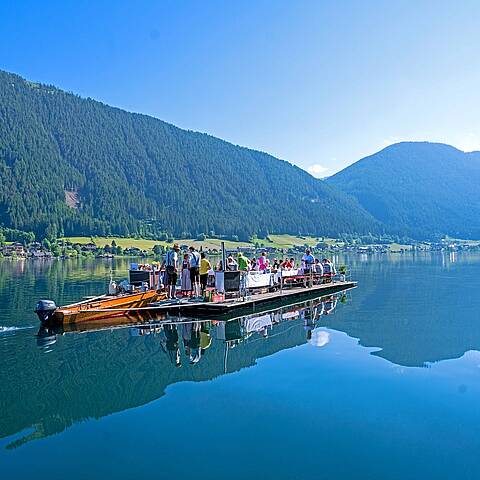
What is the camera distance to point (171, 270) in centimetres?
2791

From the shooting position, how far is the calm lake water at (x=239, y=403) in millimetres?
9492

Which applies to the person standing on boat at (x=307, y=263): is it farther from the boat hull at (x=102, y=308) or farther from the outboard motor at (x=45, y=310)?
the outboard motor at (x=45, y=310)

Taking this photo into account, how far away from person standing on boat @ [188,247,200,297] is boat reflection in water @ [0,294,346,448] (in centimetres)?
380

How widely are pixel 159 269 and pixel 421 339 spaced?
624 inches

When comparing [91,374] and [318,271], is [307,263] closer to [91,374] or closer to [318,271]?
[318,271]

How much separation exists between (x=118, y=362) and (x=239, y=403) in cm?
563

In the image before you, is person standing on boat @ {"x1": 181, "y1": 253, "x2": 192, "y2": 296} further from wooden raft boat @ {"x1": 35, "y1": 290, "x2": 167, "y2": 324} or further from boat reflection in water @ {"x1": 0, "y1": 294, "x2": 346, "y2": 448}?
boat reflection in water @ {"x1": 0, "y1": 294, "x2": 346, "y2": 448}

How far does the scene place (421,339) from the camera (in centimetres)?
2212

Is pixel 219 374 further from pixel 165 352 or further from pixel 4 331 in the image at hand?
pixel 4 331

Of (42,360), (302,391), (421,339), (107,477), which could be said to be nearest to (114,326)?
(42,360)

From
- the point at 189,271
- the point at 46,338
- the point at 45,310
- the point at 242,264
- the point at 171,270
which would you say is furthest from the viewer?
the point at 242,264

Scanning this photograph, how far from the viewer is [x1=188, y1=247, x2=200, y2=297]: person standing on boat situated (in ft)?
89.8

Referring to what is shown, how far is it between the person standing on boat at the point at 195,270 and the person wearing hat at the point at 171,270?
0.81 meters

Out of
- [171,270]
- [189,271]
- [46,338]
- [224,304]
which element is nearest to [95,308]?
[46,338]
